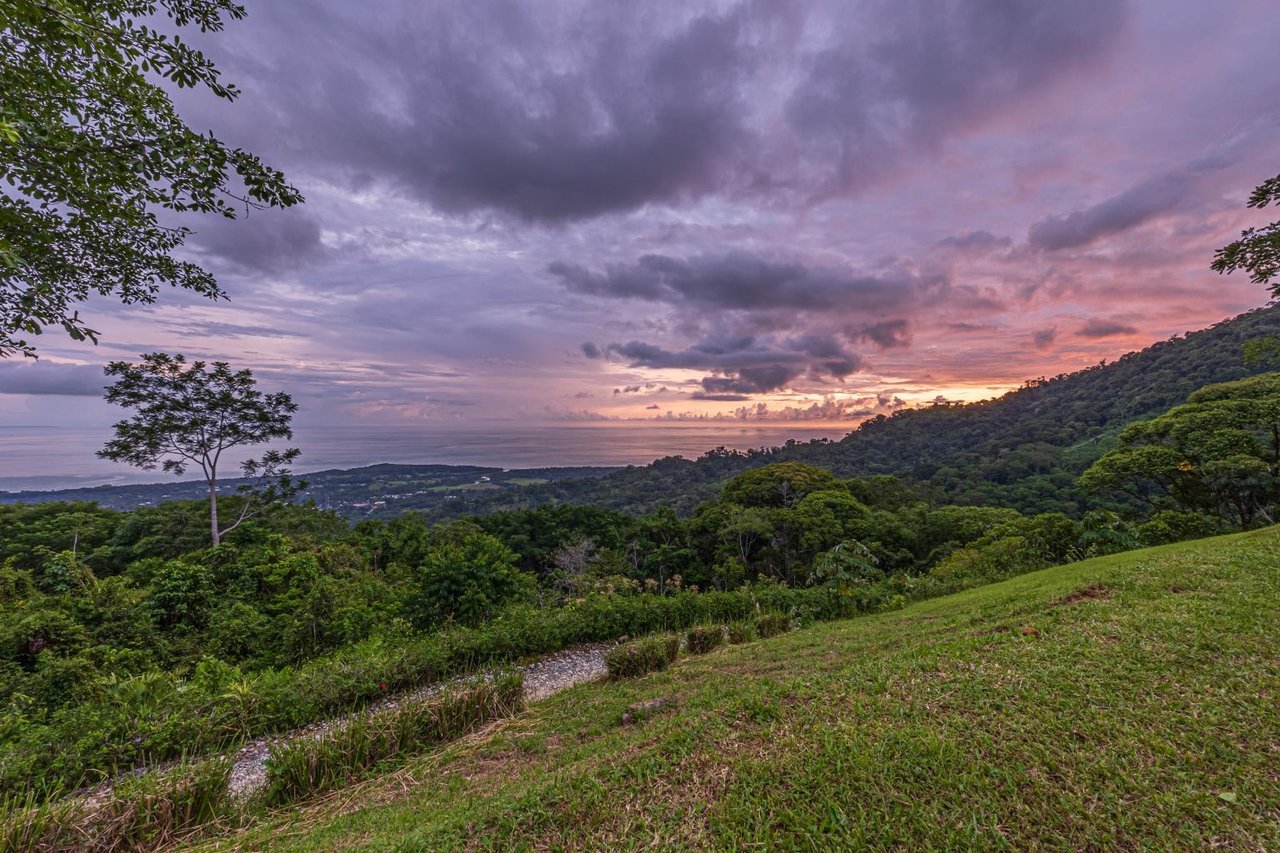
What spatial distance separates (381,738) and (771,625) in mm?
6827

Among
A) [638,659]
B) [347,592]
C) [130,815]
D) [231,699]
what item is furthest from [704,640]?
[347,592]

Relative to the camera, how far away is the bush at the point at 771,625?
843cm

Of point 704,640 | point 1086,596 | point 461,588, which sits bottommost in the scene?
point 704,640

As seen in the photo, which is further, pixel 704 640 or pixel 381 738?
pixel 704 640

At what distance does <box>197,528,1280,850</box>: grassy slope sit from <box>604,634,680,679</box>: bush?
1.90 m

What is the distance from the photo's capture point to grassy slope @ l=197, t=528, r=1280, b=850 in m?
2.03

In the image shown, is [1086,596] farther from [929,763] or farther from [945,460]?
[945,460]

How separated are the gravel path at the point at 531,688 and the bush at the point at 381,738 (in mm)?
245

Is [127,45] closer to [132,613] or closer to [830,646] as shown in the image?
[830,646]

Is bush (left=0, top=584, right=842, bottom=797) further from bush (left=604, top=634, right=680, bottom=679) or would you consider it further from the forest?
bush (left=604, top=634, right=680, bottom=679)

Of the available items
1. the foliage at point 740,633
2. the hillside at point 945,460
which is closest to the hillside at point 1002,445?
the hillside at point 945,460

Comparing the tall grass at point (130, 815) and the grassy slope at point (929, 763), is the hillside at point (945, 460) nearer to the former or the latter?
the tall grass at point (130, 815)

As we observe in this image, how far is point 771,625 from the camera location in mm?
8578

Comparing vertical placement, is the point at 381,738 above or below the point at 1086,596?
below
